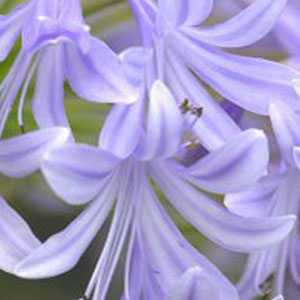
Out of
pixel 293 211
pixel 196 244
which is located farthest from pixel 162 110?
pixel 196 244

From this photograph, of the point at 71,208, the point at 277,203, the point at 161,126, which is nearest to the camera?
the point at 161,126

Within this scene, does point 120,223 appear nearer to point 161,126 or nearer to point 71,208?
point 161,126

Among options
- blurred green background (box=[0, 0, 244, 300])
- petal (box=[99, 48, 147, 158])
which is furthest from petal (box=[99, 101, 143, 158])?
blurred green background (box=[0, 0, 244, 300])

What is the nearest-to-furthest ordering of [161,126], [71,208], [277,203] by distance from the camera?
[161,126] < [277,203] < [71,208]

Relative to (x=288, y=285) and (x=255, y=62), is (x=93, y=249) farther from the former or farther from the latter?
(x=255, y=62)

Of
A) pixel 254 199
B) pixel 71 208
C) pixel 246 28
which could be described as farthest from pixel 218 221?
pixel 71 208

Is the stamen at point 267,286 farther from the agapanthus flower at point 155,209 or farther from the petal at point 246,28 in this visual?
the petal at point 246,28

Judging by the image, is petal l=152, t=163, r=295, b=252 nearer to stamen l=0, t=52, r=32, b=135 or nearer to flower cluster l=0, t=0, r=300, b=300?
flower cluster l=0, t=0, r=300, b=300
